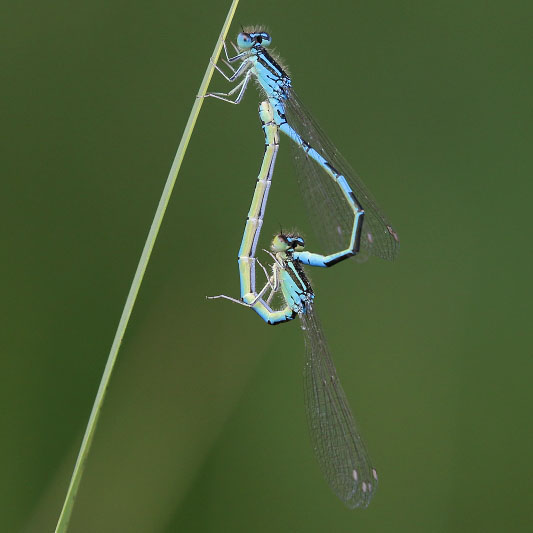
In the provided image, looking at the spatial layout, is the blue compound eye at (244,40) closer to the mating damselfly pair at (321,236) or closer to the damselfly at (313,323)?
the mating damselfly pair at (321,236)

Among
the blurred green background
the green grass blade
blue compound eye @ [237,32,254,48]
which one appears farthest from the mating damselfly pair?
the green grass blade

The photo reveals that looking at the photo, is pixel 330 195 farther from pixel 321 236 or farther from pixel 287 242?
pixel 287 242

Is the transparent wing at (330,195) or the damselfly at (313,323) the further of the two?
the transparent wing at (330,195)

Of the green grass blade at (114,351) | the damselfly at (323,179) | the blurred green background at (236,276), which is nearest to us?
the green grass blade at (114,351)

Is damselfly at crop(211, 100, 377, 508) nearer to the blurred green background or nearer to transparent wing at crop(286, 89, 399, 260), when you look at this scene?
transparent wing at crop(286, 89, 399, 260)

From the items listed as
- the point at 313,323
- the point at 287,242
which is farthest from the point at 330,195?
the point at 313,323

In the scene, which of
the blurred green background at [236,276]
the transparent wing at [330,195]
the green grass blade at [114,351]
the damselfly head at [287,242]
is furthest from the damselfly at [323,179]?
the green grass blade at [114,351]

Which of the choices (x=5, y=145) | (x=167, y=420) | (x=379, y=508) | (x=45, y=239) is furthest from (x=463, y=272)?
(x=5, y=145)
